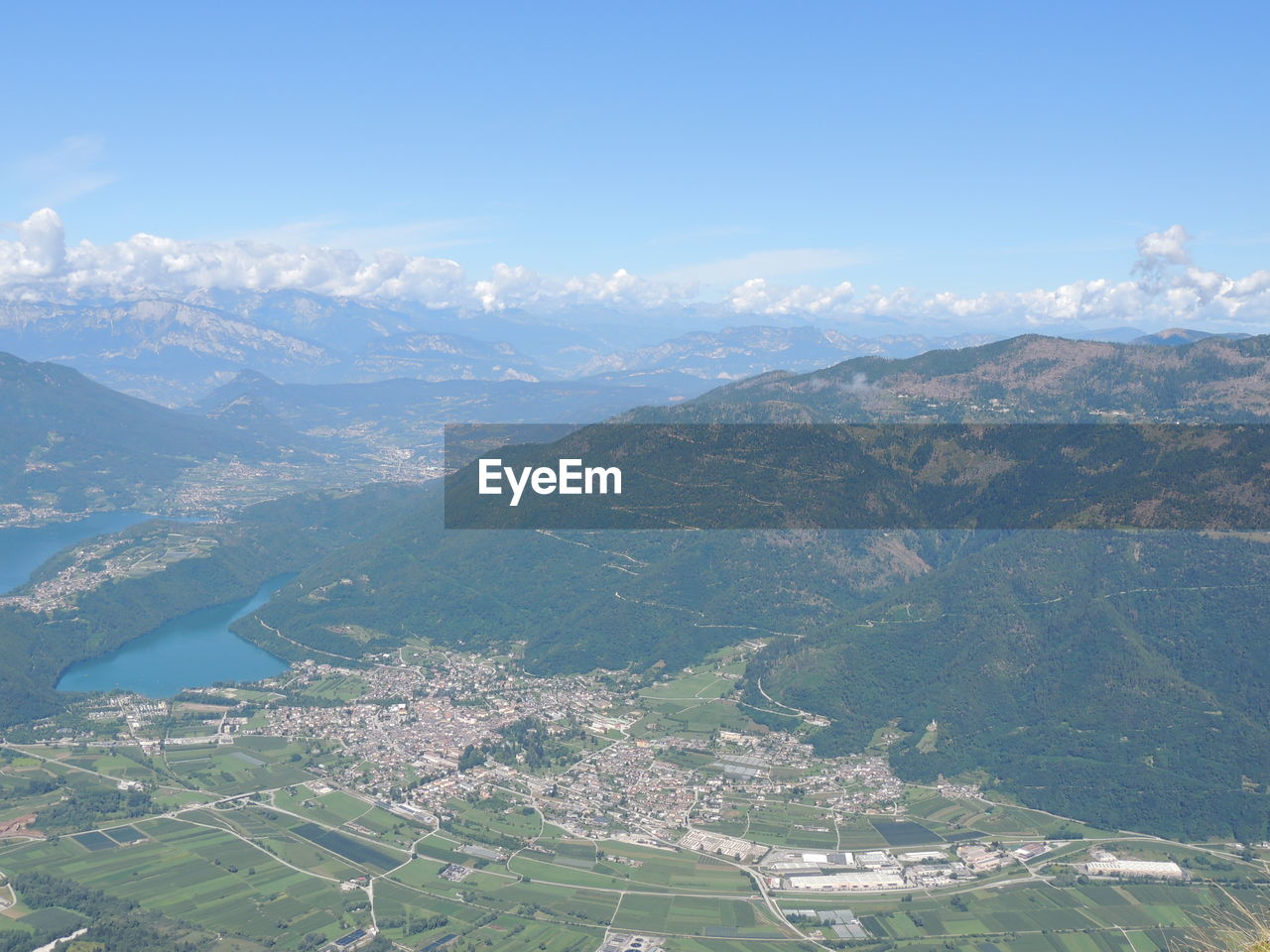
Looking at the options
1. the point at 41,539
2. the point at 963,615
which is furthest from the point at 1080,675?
the point at 41,539

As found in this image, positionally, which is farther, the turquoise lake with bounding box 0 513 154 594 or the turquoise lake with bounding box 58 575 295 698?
the turquoise lake with bounding box 0 513 154 594

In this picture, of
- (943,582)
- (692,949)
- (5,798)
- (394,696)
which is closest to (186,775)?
(5,798)

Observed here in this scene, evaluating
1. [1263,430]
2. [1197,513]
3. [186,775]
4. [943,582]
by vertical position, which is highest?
[1263,430]

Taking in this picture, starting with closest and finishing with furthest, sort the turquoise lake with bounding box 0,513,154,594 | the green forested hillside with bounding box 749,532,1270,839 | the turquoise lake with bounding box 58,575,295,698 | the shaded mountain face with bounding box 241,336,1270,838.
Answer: the green forested hillside with bounding box 749,532,1270,839 < the shaded mountain face with bounding box 241,336,1270,838 < the turquoise lake with bounding box 58,575,295,698 < the turquoise lake with bounding box 0,513,154,594

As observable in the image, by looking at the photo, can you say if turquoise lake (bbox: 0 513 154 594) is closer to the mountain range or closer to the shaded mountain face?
the mountain range

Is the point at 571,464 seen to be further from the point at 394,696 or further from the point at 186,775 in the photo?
the point at 186,775

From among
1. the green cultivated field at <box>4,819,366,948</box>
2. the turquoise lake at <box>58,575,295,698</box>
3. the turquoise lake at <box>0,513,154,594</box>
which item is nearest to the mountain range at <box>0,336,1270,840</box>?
the turquoise lake at <box>58,575,295,698</box>
